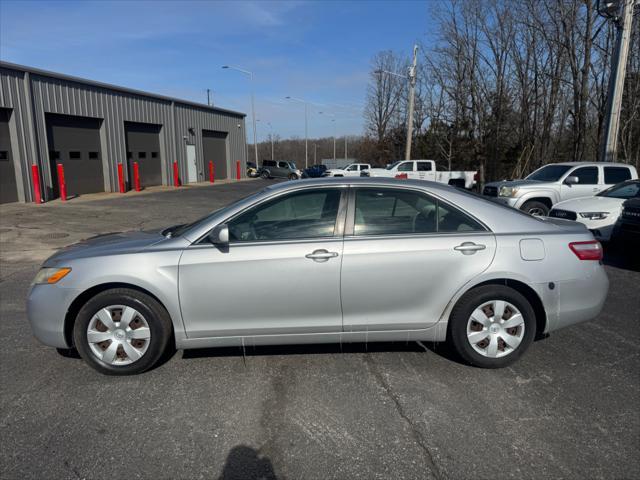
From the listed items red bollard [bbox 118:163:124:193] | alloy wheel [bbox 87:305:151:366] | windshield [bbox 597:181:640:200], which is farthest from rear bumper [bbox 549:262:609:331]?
red bollard [bbox 118:163:124:193]

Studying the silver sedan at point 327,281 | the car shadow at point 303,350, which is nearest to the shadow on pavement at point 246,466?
the silver sedan at point 327,281

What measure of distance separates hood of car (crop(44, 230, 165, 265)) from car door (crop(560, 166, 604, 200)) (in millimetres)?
10412

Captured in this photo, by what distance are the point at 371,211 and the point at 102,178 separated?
73.8 feet

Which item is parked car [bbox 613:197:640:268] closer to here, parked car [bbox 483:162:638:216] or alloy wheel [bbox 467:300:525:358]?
parked car [bbox 483:162:638:216]

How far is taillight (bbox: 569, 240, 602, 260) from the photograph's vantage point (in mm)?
3715

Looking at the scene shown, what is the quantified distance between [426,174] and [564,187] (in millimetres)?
12430

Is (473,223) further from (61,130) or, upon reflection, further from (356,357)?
(61,130)

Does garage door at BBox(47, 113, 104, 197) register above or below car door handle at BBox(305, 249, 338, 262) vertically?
above

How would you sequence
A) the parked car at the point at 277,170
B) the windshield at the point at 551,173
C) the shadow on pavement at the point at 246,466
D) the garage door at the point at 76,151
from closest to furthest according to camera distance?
1. the shadow on pavement at the point at 246,466
2. the windshield at the point at 551,173
3. the garage door at the point at 76,151
4. the parked car at the point at 277,170

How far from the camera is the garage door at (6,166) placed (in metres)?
16.7

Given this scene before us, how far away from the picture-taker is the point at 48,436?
2.87 meters

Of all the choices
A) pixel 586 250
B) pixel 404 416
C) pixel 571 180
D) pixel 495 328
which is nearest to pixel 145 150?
pixel 571 180

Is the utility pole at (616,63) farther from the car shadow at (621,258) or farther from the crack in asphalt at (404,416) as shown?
the crack in asphalt at (404,416)

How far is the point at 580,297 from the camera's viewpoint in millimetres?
3719
